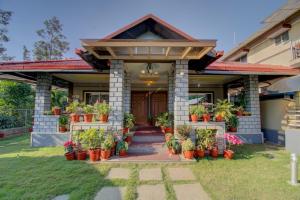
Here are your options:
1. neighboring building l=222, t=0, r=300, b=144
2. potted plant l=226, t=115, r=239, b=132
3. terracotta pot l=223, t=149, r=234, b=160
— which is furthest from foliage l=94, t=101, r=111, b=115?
neighboring building l=222, t=0, r=300, b=144

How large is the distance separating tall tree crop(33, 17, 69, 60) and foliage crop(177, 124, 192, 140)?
1056 inches

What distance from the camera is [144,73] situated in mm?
8320

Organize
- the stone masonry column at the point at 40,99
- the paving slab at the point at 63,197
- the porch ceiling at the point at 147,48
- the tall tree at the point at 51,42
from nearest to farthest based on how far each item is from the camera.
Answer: the paving slab at the point at 63,197, the porch ceiling at the point at 147,48, the stone masonry column at the point at 40,99, the tall tree at the point at 51,42

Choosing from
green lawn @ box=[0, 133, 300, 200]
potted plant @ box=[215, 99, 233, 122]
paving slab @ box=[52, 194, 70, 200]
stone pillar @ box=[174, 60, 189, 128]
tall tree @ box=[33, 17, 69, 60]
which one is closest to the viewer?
paving slab @ box=[52, 194, 70, 200]

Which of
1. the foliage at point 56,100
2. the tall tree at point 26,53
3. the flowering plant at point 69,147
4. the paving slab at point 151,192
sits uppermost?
the tall tree at point 26,53

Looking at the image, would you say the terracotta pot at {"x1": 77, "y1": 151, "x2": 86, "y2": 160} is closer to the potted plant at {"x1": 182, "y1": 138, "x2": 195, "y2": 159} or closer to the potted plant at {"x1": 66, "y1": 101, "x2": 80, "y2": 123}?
the potted plant at {"x1": 66, "y1": 101, "x2": 80, "y2": 123}

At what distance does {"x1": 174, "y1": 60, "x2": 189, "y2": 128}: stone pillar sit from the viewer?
20.2 feet

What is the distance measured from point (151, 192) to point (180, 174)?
3.89ft

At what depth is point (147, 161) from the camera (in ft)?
17.5

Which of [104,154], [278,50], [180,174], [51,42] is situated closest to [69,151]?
[104,154]

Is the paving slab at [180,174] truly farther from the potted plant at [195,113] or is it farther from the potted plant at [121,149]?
the potted plant at [195,113]

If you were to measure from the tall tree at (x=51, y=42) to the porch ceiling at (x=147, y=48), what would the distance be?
2470cm

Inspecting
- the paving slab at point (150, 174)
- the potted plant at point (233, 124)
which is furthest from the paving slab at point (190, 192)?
the potted plant at point (233, 124)

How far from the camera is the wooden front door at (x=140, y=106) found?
1247 cm
